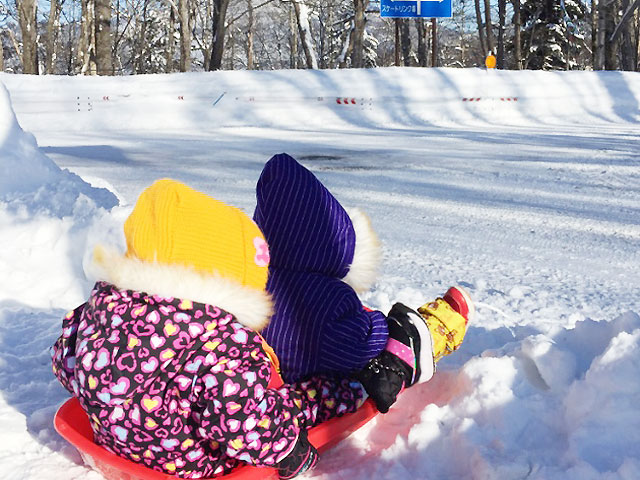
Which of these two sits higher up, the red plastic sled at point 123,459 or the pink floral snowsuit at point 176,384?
the pink floral snowsuit at point 176,384

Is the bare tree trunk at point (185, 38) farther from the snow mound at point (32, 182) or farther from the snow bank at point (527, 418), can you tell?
the snow bank at point (527, 418)

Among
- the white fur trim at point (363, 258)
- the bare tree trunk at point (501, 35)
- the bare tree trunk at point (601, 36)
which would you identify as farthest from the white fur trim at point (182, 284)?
the bare tree trunk at point (501, 35)

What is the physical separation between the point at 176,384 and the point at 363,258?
83 cm

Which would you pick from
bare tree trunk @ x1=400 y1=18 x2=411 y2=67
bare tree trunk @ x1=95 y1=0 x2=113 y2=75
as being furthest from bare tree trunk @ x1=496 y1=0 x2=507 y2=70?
bare tree trunk @ x1=95 y1=0 x2=113 y2=75

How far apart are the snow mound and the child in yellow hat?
2040 millimetres

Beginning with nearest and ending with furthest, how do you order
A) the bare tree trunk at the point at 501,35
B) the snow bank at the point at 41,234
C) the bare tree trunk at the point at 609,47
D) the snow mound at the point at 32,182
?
the snow bank at the point at 41,234, the snow mound at the point at 32,182, the bare tree trunk at the point at 609,47, the bare tree trunk at the point at 501,35

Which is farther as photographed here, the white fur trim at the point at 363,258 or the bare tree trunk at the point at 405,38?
the bare tree trunk at the point at 405,38

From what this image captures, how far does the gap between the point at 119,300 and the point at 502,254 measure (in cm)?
256

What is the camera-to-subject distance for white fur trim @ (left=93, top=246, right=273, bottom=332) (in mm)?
1559

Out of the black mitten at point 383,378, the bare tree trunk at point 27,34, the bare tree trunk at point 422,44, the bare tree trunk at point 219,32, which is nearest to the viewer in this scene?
the black mitten at point 383,378

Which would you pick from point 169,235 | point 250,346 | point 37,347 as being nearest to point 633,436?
point 250,346

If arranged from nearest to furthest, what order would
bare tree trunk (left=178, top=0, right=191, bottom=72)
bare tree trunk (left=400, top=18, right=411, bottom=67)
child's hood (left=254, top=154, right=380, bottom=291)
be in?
child's hood (left=254, top=154, right=380, bottom=291), bare tree trunk (left=178, top=0, right=191, bottom=72), bare tree trunk (left=400, top=18, right=411, bottom=67)

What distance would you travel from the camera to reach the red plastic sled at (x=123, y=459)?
1681 millimetres

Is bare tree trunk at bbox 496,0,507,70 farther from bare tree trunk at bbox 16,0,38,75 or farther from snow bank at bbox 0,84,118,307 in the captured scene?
snow bank at bbox 0,84,118,307
